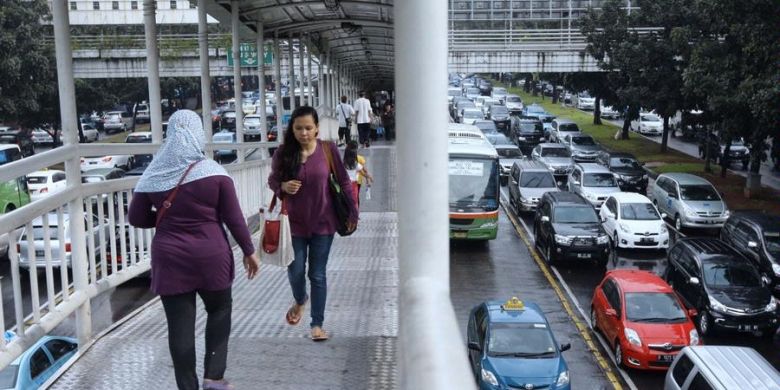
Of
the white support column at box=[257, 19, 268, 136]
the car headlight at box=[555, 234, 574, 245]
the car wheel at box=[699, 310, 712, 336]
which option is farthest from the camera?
the car headlight at box=[555, 234, 574, 245]

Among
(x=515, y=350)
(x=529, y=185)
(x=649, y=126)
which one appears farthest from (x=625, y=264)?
(x=649, y=126)

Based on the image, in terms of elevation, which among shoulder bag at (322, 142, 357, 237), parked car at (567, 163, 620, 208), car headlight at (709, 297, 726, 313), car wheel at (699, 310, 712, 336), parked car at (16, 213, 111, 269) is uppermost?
shoulder bag at (322, 142, 357, 237)

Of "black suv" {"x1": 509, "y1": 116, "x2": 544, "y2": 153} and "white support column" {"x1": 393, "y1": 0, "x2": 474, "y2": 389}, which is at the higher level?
"white support column" {"x1": 393, "y1": 0, "x2": 474, "y2": 389}

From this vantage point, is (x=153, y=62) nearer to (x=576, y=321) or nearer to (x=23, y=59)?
(x=576, y=321)

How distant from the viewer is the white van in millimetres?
11000

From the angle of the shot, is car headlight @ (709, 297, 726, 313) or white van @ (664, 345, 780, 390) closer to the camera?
white van @ (664, 345, 780, 390)

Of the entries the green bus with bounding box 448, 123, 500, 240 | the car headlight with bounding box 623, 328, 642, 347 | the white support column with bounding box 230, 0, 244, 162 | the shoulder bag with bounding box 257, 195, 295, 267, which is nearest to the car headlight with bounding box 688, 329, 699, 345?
the car headlight with bounding box 623, 328, 642, 347

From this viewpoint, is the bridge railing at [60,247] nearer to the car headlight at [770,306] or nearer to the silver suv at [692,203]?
the car headlight at [770,306]

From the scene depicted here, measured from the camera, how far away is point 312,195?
5.41 m

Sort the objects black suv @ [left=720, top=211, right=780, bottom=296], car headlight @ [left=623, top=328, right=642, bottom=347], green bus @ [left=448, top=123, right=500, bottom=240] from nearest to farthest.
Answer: car headlight @ [left=623, top=328, right=642, bottom=347], black suv @ [left=720, top=211, right=780, bottom=296], green bus @ [left=448, top=123, right=500, bottom=240]

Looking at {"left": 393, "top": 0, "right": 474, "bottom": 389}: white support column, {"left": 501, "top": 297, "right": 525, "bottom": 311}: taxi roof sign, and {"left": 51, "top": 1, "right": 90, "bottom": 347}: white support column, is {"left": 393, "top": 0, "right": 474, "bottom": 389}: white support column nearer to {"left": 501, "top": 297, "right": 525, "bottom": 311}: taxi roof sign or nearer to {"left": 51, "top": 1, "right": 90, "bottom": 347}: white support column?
{"left": 51, "top": 1, "right": 90, "bottom": 347}: white support column

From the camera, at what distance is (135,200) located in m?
4.15

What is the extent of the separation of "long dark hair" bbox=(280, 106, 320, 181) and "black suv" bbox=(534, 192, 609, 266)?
16164 millimetres

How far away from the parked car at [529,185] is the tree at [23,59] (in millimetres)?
19862
